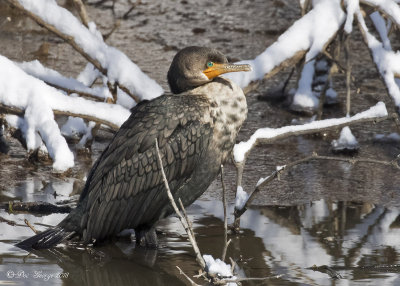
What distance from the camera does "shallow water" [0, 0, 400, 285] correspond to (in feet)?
15.2

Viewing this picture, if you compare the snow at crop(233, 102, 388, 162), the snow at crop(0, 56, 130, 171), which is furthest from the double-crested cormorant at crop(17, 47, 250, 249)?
the snow at crop(0, 56, 130, 171)

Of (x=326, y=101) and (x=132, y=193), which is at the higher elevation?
(x=326, y=101)

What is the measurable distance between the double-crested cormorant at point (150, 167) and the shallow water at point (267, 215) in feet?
0.55

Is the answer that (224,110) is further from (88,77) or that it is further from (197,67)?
(88,77)

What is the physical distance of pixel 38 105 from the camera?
6.11 meters

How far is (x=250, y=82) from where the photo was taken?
6.52 meters

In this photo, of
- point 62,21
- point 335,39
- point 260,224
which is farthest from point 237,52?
point 260,224

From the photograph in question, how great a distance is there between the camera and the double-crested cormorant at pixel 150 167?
4.84 m

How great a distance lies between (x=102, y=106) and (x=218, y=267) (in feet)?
8.02

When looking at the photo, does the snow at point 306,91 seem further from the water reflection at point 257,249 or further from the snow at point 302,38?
the water reflection at point 257,249

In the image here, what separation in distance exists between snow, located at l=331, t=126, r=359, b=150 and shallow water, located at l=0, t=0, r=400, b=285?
0.29 feet

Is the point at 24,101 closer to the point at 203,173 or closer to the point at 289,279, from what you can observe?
the point at 203,173

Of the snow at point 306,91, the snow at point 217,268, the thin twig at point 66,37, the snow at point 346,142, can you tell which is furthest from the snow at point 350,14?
the snow at point 217,268

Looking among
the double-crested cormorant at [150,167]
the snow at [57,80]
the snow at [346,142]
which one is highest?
the snow at [57,80]
